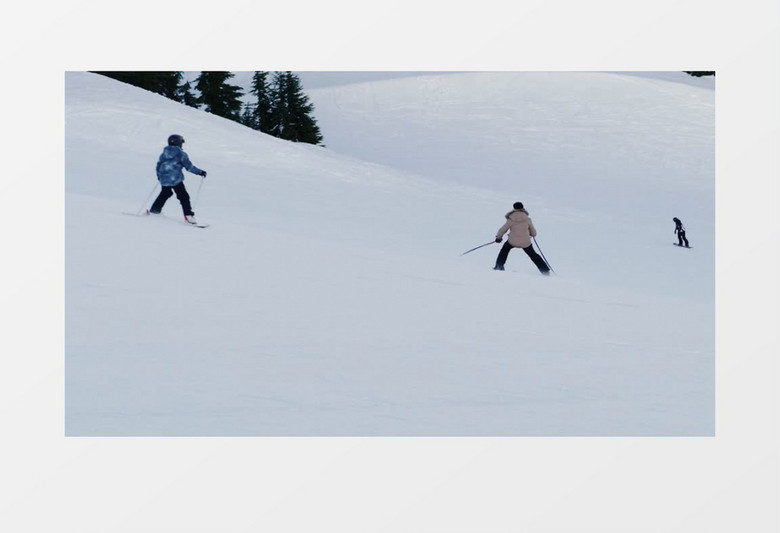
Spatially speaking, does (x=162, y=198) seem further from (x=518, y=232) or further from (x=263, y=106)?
(x=263, y=106)

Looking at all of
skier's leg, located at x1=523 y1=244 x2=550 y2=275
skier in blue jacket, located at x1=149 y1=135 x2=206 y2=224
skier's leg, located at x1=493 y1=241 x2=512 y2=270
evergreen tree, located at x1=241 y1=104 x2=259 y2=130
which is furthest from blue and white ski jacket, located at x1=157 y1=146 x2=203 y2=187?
evergreen tree, located at x1=241 y1=104 x2=259 y2=130

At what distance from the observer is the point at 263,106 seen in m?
34.5

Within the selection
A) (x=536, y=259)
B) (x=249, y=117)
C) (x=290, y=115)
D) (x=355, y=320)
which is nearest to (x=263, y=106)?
(x=249, y=117)

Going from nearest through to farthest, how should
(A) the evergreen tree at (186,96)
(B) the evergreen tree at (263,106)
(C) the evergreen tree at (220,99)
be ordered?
(A) the evergreen tree at (186,96) → (C) the evergreen tree at (220,99) → (B) the evergreen tree at (263,106)

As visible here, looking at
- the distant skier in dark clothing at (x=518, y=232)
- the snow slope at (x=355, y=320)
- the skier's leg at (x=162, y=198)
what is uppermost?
the skier's leg at (x=162, y=198)

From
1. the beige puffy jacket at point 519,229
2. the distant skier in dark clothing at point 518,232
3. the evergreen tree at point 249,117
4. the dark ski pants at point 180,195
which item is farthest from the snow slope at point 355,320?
the evergreen tree at point 249,117

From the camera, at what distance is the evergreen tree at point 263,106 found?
34094mm

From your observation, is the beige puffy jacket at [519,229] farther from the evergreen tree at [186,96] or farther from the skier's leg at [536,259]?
the evergreen tree at [186,96]

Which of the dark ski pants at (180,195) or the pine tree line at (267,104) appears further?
the pine tree line at (267,104)

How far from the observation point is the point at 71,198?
1022cm

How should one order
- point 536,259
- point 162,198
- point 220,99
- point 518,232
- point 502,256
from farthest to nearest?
point 220,99 < point 536,259 < point 518,232 < point 502,256 < point 162,198

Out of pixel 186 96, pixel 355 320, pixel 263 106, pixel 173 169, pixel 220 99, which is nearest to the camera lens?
pixel 355 320
